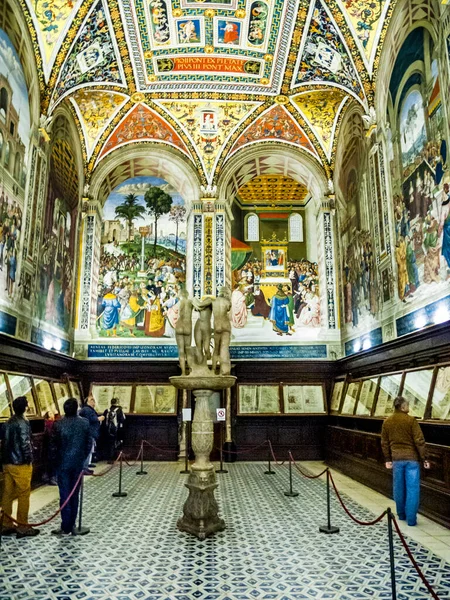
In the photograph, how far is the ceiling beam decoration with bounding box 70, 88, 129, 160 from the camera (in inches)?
524

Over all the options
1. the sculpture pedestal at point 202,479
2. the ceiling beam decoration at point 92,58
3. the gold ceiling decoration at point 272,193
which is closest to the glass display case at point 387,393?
the sculpture pedestal at point 202,479

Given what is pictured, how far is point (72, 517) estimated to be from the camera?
576 centimetres

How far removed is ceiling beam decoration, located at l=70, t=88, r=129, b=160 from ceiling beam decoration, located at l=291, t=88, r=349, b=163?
17.0 feet

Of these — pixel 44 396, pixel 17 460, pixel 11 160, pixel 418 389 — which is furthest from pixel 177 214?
pixel 17 460

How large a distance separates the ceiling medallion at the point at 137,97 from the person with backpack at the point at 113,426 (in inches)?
335

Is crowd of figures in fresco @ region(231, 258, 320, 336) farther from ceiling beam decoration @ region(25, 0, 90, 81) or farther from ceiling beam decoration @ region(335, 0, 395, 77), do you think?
ceiling beam decoration @ region(25, 0, 90, 81)

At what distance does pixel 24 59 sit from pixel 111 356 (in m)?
7.97

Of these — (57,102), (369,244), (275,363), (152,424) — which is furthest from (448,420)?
(57,102)

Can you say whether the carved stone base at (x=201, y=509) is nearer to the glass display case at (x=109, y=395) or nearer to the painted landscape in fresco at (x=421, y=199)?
the painted landscape in fresco at (x=421, y=199)

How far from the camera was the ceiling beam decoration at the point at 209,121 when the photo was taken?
45.8ft

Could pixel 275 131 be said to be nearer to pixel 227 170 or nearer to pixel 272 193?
pixel 227 170

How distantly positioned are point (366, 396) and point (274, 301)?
5.28 m

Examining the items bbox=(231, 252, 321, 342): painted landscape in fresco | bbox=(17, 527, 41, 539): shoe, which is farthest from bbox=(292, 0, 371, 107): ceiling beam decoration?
bbox=(17, 527, 41, 539): shoe

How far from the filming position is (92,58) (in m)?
11.5
